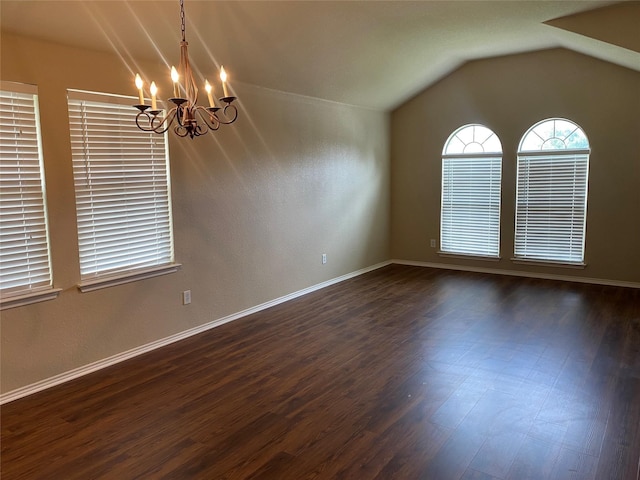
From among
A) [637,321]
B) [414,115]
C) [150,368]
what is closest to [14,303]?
[150,368]

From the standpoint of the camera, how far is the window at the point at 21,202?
305 centimetres

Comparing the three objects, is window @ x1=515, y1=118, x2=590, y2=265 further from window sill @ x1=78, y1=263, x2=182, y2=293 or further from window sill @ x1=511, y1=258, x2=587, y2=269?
window sill @ x1=78, y1=263, x2=182, y2=293

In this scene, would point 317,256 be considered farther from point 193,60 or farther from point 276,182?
point 193,60

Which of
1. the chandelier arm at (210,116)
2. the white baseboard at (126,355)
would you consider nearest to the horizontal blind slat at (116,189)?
the chandelier arm at (210,116)

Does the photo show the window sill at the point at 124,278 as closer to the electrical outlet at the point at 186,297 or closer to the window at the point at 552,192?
the electrical outlet at the point at 186,297

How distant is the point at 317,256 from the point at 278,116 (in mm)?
1788

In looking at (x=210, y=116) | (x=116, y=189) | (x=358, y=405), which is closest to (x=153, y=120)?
(x=210, y=116)

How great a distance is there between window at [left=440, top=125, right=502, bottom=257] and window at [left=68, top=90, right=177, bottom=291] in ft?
14.4

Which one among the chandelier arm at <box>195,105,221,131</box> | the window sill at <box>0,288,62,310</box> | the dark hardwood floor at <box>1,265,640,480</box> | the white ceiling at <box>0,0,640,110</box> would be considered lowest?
the dark hardwood floor at <box>1,265,640,480</box>

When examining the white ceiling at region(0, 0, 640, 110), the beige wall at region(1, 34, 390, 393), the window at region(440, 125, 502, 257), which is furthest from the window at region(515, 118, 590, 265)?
the beige wall at region(1, 34, 390, 393)

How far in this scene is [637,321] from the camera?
178 inches

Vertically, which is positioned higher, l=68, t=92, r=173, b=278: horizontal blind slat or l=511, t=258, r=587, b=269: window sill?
l=68, t=92, r=173, b=278: horizontal blind slat

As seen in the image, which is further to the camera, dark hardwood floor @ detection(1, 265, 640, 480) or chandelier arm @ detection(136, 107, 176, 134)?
chandelier arm @ detection(136, 107, 176, 134)

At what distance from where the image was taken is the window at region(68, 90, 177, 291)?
3.48m
